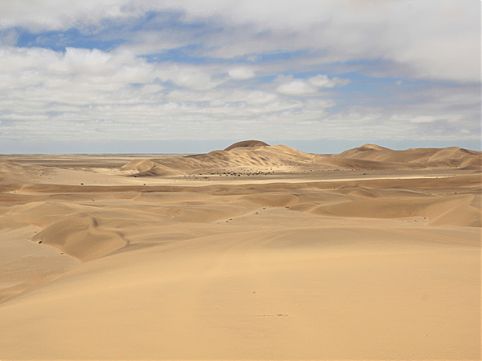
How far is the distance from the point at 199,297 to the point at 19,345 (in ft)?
5.52

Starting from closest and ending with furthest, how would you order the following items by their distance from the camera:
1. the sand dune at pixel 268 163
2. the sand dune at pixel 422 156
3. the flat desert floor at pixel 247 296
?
1. the flat desert floor at pixel 247 296
2. the sand dune at pixel 268 163
3. the sand dune at pixel 422 156

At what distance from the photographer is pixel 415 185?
33.7 m

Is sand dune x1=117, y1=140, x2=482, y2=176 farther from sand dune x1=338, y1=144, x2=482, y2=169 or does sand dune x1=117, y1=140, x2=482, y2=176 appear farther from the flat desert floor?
the flat desert floor

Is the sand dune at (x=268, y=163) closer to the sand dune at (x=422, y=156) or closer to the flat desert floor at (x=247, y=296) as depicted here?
the sand dune at (x=422, y=156)

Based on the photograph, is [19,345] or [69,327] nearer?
[19,345]

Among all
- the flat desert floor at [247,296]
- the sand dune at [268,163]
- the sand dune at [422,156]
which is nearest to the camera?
the flat desert floor at [247,296]

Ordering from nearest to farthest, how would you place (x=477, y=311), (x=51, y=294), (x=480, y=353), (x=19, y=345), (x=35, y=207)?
1. (x=480, y=353)
2. (x=19, y=345)
3. (x=477, y=311)
4. (x=51, y=294)
5. (x=35, y=207)

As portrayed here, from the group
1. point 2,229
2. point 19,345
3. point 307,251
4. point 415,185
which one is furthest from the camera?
point 415,185

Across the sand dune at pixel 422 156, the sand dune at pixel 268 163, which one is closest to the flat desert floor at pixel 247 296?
the sand dune at pixel 268 163

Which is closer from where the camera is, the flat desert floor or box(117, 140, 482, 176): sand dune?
the flat desert floor

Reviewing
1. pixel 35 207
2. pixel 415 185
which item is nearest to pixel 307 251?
pixel 35 207

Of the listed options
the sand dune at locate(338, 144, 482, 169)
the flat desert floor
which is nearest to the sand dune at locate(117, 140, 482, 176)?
the sand dune at locate(338, 144, 482, 169)

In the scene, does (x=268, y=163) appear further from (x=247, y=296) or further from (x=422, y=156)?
(x=247, y=296)

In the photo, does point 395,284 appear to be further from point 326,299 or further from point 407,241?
point 407,241
